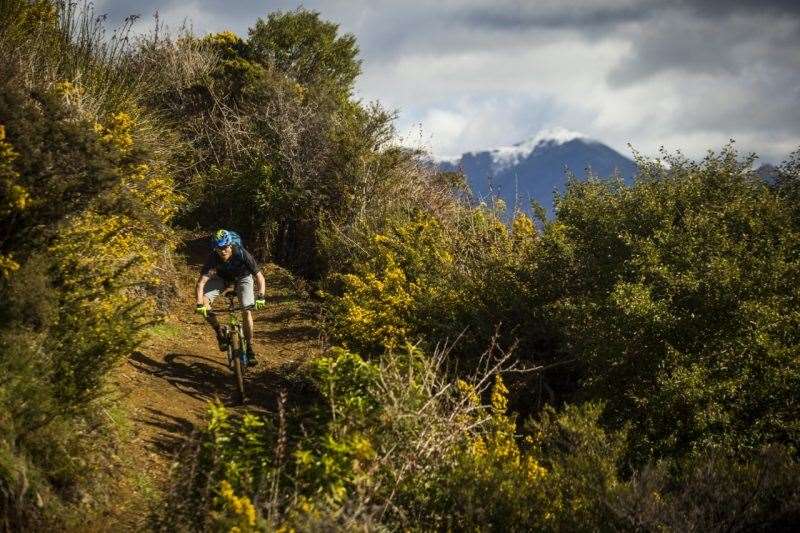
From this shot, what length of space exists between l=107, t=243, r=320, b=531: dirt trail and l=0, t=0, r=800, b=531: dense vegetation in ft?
1.28

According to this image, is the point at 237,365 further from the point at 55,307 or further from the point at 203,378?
the point at 55,307

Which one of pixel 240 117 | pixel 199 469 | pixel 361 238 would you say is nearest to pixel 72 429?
pixel 199 469

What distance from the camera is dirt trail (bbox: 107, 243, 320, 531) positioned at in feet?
17.7

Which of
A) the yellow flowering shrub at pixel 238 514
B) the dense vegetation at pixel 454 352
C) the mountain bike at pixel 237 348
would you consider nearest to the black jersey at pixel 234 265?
the mountain bike at pixel 237 348

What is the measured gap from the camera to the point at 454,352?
8.31 metres

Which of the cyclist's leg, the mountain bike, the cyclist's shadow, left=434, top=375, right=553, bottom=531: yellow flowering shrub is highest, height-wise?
the cyclist's leg

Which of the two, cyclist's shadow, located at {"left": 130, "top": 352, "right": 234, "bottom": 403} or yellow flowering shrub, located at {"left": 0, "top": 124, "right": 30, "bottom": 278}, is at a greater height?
yellow flowering shrub, located at {"left": 0, "top": 124, "right": 30, "bottom": 278}

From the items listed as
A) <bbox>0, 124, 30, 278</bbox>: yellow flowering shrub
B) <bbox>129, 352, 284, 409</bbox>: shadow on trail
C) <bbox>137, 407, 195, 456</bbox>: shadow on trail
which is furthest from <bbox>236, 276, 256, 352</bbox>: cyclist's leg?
<bbox>0, 124, 30, 278</bbox>: yellow flowering shrub

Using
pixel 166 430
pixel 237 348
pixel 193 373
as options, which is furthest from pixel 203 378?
pixel 166 430

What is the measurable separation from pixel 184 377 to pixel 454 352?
11.4 feet

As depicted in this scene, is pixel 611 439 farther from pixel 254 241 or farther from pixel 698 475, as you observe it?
pixel 254 241

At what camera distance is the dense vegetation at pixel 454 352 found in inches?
168

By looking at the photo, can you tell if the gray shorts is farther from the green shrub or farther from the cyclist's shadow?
the green shrub

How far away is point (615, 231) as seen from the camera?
25.1 ft
